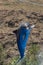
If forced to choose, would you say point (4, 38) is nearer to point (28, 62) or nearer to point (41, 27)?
point (41, 27)

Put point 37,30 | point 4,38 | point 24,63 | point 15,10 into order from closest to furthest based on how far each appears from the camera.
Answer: point 24,63
point 4,38
point 37,30
point 15,10

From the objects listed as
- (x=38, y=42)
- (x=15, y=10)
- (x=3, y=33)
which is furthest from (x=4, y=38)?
(x=15, y=10)

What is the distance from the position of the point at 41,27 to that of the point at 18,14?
0.96 meters

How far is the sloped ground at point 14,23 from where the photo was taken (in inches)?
433

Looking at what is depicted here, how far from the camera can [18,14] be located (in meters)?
13.0

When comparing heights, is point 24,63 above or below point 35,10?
above

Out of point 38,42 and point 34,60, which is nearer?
point 34,60

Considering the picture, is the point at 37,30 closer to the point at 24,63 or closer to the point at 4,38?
the point at 4,38

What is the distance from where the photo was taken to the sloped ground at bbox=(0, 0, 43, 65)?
11.0 meters

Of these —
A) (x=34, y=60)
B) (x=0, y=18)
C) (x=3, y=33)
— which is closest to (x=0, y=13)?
(x=0, y=18)

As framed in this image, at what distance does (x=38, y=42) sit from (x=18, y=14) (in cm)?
180

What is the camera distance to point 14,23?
1251 cm

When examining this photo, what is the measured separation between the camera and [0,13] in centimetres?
1293

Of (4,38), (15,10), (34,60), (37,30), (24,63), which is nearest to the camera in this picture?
(24,63)
